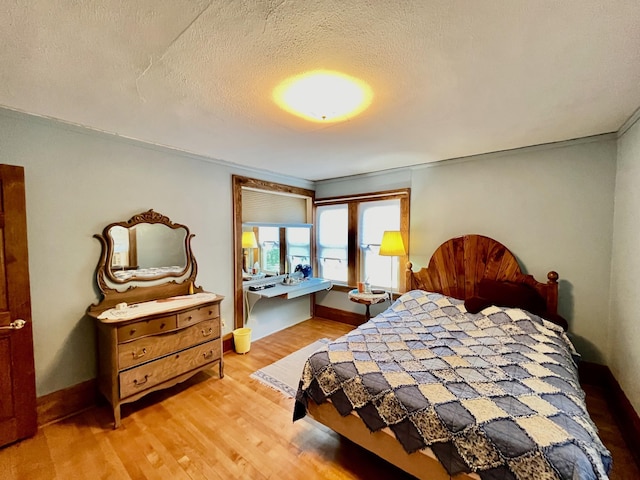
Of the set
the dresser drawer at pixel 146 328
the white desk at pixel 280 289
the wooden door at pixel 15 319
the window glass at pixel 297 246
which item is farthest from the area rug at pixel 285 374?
the wooden door at pixel 15 319

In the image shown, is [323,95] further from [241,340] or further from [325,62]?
[241,340]

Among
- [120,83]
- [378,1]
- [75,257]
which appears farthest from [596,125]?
[75,257]

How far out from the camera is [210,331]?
2.61 meters

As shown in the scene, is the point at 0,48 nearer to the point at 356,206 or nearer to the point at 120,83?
the point at 120,83

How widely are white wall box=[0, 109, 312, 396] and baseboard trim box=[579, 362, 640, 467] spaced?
419cm

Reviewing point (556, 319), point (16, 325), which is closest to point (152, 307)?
point (16, 325)

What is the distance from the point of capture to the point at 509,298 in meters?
2.61

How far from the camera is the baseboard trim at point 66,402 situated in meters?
2.03

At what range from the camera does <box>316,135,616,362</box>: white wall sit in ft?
8.03

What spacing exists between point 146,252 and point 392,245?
111 inches

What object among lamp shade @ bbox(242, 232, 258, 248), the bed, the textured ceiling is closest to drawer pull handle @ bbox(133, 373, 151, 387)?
the bed

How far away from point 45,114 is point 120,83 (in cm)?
98

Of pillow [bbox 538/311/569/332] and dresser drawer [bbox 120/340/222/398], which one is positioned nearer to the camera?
dresser drawer [bbox 120/340/222/398]

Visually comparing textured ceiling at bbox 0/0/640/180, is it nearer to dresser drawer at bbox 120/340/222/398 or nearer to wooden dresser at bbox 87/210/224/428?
wooden dresser at bbox 87/210/224/428
